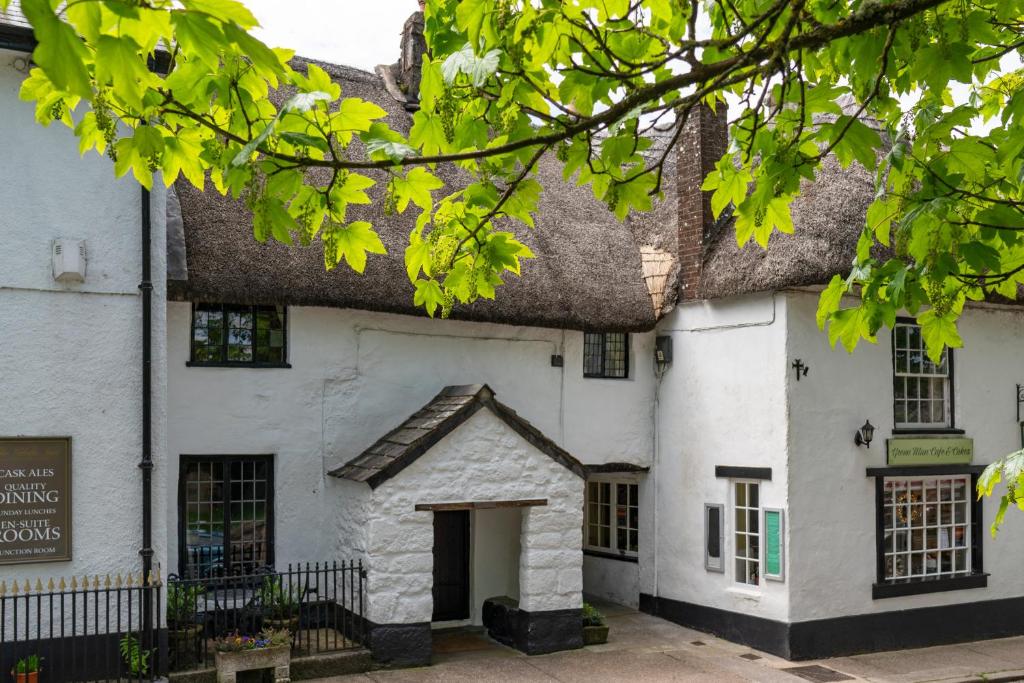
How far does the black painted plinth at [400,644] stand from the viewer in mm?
12180

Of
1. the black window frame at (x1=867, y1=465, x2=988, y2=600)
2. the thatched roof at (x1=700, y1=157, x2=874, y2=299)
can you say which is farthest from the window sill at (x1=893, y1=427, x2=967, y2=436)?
the thatched roof at (x1=700, y1=157, x2=874, y2=299)

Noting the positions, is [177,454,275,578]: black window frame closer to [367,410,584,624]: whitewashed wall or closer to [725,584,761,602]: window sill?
[367,410,584,624]: whitewashed wall

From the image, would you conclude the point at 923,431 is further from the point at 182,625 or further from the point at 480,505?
the point at 182,625

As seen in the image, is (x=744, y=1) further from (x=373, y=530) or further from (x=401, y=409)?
(x=401, y=409)

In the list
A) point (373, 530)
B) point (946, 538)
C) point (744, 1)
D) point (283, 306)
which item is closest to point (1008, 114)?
point (744, 1)

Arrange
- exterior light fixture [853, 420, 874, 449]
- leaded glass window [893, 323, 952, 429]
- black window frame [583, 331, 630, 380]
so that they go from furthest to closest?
black window frame [583, 331, 630, 380]
leaded glass window [893, 323, 952, 429]
exterior light fixture [853, 420, 874, 449]

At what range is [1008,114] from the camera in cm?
407

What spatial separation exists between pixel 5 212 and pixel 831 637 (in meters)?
11.4

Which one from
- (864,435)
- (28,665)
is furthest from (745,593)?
(28,665)

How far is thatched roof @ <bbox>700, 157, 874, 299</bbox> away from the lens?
530 inches

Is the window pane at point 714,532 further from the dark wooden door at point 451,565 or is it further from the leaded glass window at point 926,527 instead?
the dark wooden door at point 451,565

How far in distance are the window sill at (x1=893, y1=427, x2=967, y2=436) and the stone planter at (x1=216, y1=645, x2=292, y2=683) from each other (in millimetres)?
8934

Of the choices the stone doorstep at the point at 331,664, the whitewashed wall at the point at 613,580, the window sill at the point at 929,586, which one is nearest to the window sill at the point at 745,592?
the window sill at the point at 929,586

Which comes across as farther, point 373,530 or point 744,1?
point 373,530
